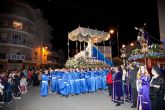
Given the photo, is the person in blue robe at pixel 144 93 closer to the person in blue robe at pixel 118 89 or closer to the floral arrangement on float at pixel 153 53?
the person in blue robe at pixel 118 89

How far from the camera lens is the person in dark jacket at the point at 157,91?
6621mm

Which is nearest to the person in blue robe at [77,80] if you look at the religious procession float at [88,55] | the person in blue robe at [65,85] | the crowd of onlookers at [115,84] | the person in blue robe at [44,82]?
the crowd of onlookers at [115,84]

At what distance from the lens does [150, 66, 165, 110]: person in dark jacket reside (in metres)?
6.62

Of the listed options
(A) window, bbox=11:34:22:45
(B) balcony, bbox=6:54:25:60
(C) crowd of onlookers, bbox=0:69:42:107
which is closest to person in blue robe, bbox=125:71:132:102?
(C) crowd of onlookers, bbox=0:69:42:107

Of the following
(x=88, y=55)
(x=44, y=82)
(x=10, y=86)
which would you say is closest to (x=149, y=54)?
(x=44, y=82)

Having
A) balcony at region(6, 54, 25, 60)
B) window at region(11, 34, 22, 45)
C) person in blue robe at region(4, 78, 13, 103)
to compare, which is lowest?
person in blue robe at region(4, 78, 13, 103)

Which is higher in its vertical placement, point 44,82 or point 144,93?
point 144,93

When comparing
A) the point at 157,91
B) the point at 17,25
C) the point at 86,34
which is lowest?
the point at 157,91

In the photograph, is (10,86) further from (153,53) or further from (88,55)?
(153,53)

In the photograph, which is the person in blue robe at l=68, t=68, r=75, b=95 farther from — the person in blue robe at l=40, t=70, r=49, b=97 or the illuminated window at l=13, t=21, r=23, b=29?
the illuminated window at l=13, t=21, r=23, b=29

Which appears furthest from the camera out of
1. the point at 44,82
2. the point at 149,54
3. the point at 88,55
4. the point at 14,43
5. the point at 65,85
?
the point at 14,43

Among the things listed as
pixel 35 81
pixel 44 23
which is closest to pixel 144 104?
pixel 35 81

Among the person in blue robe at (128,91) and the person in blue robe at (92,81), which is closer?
the person in blue robe at (128,91)

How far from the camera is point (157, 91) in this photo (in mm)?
6625
